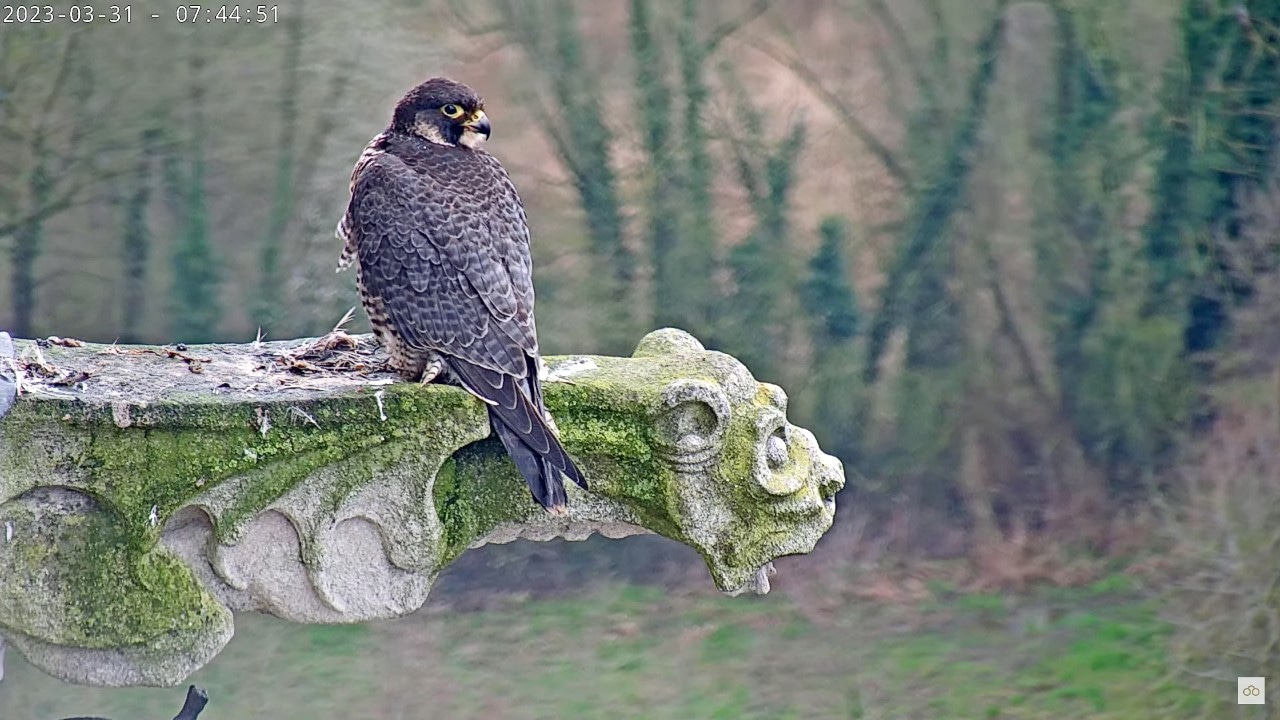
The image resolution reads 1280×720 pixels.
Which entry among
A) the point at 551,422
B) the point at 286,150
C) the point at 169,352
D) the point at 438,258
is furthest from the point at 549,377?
the point at 286,150

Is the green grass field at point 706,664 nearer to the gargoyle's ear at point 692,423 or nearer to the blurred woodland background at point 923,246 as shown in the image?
the blurred woodland background at point 923,246

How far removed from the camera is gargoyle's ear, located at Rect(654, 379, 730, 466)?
1.96 meters

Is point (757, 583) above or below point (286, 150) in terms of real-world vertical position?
below

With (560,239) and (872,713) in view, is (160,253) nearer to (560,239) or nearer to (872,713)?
(560,239)

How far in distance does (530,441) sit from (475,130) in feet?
1.81

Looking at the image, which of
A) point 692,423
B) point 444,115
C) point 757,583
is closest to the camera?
point 692,423

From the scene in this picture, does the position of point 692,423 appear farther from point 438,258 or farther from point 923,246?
point 923,246

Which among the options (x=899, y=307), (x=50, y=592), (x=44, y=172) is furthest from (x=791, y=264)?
(x=50, y=592)

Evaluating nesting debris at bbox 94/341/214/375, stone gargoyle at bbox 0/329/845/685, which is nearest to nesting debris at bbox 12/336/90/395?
stone gargoyle at bbox 0/329/845/685

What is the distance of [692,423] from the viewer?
197 centimetres

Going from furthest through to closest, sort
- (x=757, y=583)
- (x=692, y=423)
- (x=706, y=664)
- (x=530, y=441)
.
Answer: (x=706, y=664), (x=757, y=583), (x=692, y=423), (x=530, y=441)

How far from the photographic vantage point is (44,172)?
3941 millimetres

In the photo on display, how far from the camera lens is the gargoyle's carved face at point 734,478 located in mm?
1968

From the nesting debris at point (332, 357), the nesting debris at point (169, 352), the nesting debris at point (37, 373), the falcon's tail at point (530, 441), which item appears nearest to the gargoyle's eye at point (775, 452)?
the falcon's tail at point (530, 441)
